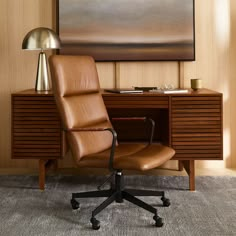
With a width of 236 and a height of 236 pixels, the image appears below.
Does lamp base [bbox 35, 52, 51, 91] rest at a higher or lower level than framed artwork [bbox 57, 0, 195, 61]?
lower

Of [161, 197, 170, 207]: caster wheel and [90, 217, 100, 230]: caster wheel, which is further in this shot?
[161, 197, 170, 207]: caster wheel

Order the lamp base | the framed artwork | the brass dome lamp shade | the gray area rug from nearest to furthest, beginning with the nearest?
the gray area rug
the brass dome lamp shade
the lamp base
the framed artwork

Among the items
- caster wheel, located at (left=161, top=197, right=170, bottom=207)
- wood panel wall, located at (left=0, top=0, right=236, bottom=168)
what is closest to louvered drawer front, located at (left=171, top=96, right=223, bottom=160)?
caster wheel, located at (left=161, top=197, right=170, bottom=207)

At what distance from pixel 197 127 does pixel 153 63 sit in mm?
938

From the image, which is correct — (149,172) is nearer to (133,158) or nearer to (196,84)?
(196,84)

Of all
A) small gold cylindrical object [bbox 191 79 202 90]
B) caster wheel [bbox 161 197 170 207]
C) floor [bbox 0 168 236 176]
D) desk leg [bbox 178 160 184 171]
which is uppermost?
small gold cylindrical object [bbox 191 79 202 90]

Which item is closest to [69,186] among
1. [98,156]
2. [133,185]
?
[133,185]

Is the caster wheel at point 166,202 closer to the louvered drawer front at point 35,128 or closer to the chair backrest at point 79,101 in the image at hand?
the chair backrest at point 79,101

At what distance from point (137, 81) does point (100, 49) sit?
1.50ft

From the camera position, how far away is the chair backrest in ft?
10.0

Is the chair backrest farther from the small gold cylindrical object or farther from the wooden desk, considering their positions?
the small gold cylindrical object

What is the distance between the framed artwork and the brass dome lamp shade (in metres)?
0.38

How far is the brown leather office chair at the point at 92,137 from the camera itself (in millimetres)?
2867

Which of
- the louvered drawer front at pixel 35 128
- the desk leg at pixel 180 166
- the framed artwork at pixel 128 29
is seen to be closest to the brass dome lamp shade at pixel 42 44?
the louvered drawer front at pixel 35 128
